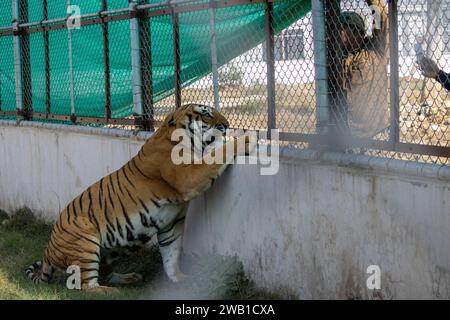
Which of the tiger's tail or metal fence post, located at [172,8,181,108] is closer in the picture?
metal fence post, located at [172,8,181,108]

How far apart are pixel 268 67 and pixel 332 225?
1246 mm

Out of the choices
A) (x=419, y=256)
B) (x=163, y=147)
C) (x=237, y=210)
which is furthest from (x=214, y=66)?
(x=419, y=256)

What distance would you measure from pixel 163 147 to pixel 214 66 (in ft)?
2.40

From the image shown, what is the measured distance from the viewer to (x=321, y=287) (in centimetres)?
516

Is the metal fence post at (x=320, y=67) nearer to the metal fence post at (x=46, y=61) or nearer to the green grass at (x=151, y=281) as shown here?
the green grass at (x=151, y=281)

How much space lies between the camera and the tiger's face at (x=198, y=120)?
5891 millimetres


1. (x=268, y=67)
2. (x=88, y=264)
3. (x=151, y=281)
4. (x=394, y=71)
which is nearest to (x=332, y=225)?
(x=394, y=71)

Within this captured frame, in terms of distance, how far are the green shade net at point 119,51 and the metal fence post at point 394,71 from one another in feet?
3.12

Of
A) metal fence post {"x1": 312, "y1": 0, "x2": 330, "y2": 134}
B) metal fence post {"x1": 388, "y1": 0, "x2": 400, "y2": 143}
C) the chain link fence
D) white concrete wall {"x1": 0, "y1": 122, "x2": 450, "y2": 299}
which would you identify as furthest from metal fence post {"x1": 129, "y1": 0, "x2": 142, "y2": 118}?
metal fence post {"x1": 388, "y1": 0, "x2": 400, "y2": 143}

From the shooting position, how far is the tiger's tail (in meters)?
6.55

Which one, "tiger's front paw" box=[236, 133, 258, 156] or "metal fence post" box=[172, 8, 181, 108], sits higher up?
"metal fence post" box=[172, 8, 181, 108]

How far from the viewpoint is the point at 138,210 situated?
616cm

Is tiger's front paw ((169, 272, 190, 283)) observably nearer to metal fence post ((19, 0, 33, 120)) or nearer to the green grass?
the green grass

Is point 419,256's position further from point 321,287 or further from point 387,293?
point 321,287
